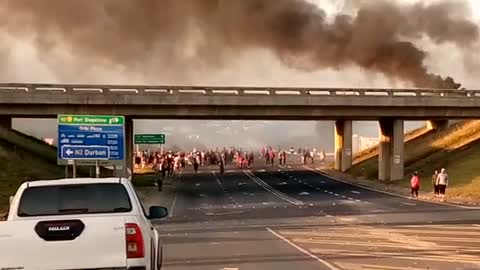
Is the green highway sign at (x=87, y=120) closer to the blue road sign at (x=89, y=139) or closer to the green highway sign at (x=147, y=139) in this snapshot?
the blue road sign at (x=89, y=139)

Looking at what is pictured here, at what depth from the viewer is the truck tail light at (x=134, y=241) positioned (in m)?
9.05

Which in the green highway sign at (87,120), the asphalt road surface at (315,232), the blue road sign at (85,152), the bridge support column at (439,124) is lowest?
the asphalt road surface at (315,232)

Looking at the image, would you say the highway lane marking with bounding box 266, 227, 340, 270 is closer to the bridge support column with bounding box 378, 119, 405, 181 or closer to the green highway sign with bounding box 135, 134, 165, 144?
the bridge support column with bounding box 378, 119, 405, 181

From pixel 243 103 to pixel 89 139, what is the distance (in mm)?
21329

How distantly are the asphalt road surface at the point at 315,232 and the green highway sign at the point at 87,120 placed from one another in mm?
4392

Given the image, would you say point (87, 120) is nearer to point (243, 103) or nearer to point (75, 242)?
point (243, 103)

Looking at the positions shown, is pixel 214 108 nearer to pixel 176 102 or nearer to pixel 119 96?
pixel 176 102

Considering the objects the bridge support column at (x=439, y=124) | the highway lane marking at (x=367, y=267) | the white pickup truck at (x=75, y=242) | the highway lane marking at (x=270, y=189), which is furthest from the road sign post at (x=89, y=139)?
the bridge support column at (x=439, y=124)

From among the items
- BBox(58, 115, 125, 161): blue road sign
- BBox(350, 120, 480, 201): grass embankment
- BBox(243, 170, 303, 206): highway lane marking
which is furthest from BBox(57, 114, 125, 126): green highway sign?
BBox(350, 120, 480, 201): grass embankment

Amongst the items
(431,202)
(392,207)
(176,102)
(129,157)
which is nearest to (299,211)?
(392,207)

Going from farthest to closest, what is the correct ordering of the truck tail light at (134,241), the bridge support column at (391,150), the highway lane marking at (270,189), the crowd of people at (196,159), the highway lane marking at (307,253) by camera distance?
the crowd of people at (196,159)
the bridge support column at (391,150)
the highway lane marking at (270,189)
the highway lane marking at (307,253)
the truck tail light at (134,241)

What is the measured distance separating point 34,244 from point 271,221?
19596 mm

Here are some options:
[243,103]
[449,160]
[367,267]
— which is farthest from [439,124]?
[367,267]

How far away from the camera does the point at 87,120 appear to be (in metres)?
32.2
